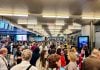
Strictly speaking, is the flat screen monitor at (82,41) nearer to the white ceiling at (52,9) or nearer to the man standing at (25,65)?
the white ceiling at (52,9)

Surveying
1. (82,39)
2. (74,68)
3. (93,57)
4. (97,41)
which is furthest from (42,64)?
(97,41)

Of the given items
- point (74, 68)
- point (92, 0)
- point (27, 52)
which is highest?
point (92, 0)

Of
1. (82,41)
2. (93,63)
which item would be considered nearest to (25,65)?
(93,63)

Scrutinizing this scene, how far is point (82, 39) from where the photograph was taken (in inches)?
864

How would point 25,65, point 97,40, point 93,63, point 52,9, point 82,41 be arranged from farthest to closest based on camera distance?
point 97,40 < point 82,41 < point 52,9 < point 93,63 < point 25,65

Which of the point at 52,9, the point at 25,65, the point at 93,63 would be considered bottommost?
the point at 93,63

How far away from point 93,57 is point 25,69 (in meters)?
2.28

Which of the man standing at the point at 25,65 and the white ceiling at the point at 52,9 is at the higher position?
the white ceiling at the point at 52,9

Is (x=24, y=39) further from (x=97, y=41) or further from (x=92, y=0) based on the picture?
(x=92, y=0)

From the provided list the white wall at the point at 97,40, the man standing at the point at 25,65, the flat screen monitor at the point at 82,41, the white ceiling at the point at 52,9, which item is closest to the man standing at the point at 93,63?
the man standing at the point at 25,65

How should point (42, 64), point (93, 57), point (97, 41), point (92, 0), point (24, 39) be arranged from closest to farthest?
1. point (93, 57)
2. point (42, 64)
3. point (92, 0)
4. point (97, 41)
5. point (24, 39)

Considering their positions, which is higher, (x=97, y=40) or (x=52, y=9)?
(x=52, y=9)

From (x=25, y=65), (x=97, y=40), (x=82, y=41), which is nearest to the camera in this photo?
(x=25, y=65)

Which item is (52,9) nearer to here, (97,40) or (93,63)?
(93,63)
